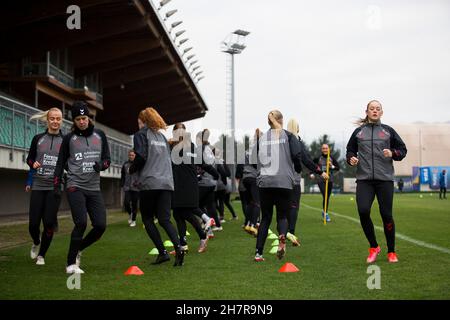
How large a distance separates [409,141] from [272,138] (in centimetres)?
9287

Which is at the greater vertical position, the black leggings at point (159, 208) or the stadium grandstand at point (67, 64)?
the stadium grandstand at point (67, 64)

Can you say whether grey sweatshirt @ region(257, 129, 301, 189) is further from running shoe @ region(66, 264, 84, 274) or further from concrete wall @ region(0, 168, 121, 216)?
concrete wall @ region(0, 168, 121, 216)

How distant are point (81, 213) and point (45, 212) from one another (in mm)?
1347

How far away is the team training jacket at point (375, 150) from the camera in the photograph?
341 inches

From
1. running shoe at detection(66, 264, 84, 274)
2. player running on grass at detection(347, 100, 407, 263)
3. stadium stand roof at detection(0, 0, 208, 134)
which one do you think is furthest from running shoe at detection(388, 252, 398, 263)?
stadium stand roof at detection(0, 0, 208, 134)

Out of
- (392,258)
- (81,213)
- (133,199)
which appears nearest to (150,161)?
(81,213)

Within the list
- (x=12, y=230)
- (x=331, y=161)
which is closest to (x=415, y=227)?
(x=331, y=161)

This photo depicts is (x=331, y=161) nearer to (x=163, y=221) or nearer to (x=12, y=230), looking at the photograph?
(x=12, y=230)

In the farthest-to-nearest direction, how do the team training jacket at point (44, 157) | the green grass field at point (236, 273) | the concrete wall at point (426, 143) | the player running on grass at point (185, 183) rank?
the concrete wall at point (426, 143)
the player running on grass at point (185, 183)
the team training jacket at point (44, 157)
the green grass field at point (236, 273)

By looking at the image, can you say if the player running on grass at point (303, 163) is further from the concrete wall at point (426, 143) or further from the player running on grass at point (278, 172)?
the concrete wall at point (426, 143)

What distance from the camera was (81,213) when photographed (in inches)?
307

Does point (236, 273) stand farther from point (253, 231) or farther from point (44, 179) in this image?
point (253, 231)

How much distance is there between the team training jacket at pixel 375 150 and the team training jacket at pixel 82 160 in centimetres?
315

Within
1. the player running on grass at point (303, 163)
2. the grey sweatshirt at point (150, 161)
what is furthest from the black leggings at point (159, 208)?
the player running on grass at point (303, 163)
